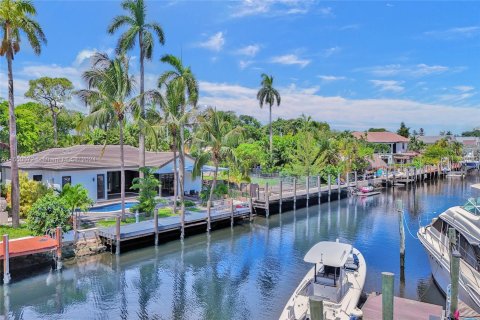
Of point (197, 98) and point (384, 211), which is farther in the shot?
point (384, 211)

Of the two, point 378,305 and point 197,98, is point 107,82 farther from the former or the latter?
point 378,305

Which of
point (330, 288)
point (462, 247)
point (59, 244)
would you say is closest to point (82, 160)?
point (59, 244)

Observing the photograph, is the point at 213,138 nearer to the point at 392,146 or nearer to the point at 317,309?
the point at 317,309

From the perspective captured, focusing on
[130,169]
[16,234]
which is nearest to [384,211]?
[130,169]

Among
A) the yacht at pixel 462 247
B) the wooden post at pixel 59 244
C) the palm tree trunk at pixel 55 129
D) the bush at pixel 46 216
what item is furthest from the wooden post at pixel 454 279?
the palm tree trunk at pixel 55 129

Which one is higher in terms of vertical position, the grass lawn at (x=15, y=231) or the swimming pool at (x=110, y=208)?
the swimming pool at (x=110, y=208)

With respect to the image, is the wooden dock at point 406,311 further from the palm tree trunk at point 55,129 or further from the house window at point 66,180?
the palm tree trunk at point 55,129

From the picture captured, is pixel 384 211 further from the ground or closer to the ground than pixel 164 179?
closer to the ground
